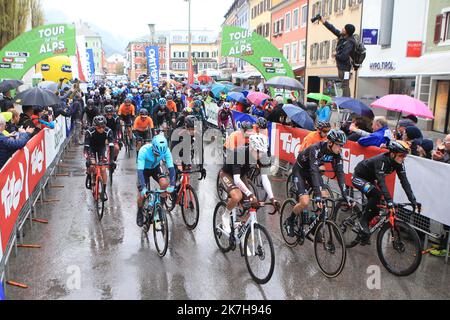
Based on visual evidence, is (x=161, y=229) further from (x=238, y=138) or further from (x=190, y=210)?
(x=238, y=138)

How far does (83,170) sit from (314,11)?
1135 inches

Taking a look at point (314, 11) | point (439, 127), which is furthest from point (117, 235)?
point (314, 11)

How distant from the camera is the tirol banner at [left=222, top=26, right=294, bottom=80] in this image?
15.9 meters

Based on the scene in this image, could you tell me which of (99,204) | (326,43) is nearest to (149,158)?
(99,204)

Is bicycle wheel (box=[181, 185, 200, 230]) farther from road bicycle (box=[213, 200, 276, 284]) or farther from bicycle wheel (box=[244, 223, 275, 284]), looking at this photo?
bicycle wheel (box=[244, 223, 275, 284])

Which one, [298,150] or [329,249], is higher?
[298,150]

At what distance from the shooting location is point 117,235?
6848mm

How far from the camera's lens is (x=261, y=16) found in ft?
171

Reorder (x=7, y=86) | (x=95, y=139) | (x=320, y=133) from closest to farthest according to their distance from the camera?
(x=320, y=133), (x=95, y=139), (x=7, y=86)

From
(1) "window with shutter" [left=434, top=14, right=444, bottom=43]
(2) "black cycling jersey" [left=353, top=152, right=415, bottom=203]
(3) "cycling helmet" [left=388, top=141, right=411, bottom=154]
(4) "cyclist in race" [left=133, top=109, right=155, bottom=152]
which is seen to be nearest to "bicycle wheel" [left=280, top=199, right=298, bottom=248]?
(2) "black cycling jersey" [left=353, top=152, right=415, bottom=203]

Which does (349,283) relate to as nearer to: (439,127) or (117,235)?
(117,235)

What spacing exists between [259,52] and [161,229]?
1150 centimetres

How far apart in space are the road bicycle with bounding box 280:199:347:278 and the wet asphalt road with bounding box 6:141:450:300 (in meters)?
0.18

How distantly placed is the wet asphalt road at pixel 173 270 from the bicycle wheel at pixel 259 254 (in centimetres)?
13
